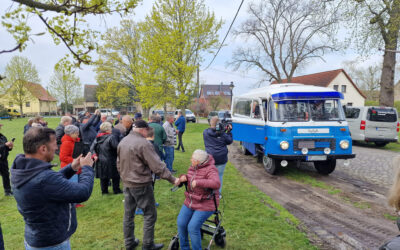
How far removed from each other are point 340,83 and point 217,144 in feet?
133

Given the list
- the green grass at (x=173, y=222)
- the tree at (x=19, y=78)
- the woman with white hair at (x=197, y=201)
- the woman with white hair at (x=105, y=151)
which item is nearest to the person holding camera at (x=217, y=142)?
the green grass at (x=173, y=222)

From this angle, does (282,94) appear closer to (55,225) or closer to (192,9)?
(55,225)

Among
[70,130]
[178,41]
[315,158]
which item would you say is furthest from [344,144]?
[178,41]

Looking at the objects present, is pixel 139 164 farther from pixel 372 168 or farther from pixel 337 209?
pixel 372 168

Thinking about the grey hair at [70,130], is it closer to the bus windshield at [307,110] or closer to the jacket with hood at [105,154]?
the jacket with hood at [105,154]

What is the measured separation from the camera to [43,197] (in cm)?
208

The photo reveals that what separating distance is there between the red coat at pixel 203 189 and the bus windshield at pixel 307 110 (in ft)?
14.5

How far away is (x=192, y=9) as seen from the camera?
2178 cm

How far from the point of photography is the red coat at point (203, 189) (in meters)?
3.41

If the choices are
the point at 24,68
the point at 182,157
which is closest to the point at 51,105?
the point at 24,68

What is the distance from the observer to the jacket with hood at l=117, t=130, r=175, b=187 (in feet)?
11.4

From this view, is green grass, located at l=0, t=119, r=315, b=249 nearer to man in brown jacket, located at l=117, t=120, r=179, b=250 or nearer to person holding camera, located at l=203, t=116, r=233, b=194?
man in brown jacket, located at l=117, t=120, r=179, b=250

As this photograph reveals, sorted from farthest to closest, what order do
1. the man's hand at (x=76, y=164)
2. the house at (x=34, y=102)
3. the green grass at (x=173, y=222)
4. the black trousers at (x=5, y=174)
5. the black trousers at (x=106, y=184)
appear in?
the house at (x=34, y=102) → the black trousers at (x=106, y=184) → the black trousers at (x=5, y=174) → the green grass at (x=173, y=222) → the man's hand at (x=76, y=164)

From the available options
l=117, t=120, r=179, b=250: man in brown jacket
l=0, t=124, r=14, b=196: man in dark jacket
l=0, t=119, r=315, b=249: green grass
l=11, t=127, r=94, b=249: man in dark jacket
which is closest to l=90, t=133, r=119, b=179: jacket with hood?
l=0, t=119, r=315, b=249: green grass
